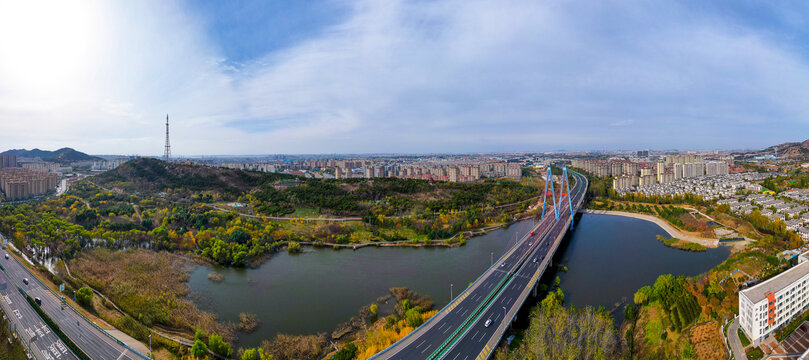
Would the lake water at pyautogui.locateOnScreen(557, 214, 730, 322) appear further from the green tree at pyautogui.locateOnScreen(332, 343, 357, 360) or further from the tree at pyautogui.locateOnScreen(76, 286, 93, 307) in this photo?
the tree at pyautogui.locateOnScreen(76, 286, 93, 307)

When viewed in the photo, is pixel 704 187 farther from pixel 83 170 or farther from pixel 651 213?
pixel 83 170

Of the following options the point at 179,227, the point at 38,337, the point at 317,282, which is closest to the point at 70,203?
the point at 179,227

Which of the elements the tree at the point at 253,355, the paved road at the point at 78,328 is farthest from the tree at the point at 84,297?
the tree at the point at 253,355

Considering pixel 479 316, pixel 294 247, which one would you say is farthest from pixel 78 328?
pixel 479 316

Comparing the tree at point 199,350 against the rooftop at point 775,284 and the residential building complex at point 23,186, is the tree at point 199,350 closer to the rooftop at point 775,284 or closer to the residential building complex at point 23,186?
the rooftop at point 775,284

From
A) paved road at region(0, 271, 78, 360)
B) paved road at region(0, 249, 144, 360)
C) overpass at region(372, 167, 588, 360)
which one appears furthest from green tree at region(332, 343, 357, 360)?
paved road at region(0, 271, 78, 360)

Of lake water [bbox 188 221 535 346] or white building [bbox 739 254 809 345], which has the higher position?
white building [bbox 739 254 809 345]
